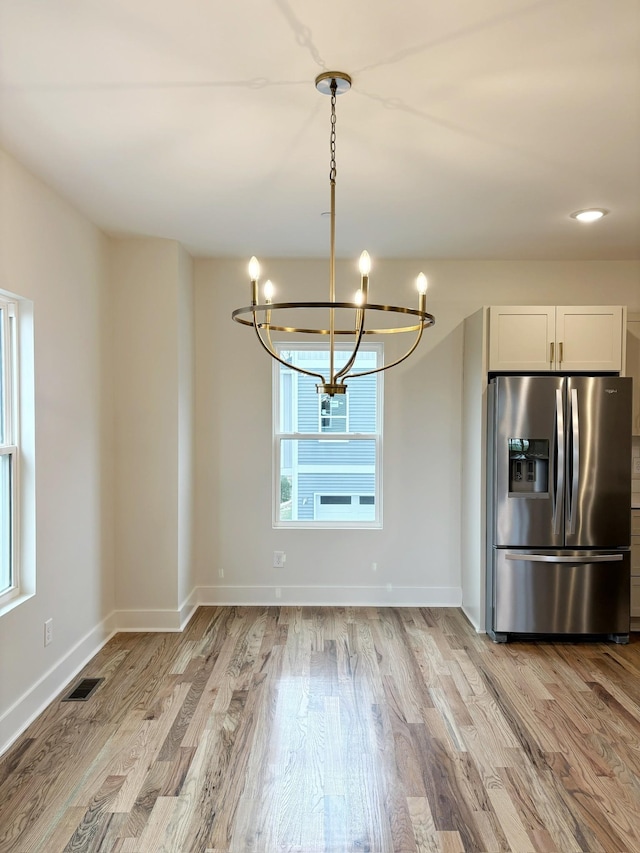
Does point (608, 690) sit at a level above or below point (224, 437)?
below

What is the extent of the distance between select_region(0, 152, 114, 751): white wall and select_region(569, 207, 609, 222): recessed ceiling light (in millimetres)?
2902

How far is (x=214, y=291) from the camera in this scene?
464cm

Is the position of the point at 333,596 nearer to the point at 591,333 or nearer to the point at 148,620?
the point at 148,620

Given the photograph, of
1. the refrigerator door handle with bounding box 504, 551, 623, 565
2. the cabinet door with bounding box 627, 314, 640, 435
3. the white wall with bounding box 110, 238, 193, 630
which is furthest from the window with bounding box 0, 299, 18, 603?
the cabinet door with bounding box 627, 314, 640, 435

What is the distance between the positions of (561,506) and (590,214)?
70.7 inches

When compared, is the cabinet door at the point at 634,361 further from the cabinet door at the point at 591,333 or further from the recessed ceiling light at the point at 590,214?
the recessed ceiling light at the point at 590,214

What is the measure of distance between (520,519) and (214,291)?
2.76m

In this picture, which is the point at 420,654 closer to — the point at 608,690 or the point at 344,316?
the point at 608,690

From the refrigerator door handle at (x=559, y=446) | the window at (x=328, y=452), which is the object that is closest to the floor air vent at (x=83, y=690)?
the window at (x=328, y=452)

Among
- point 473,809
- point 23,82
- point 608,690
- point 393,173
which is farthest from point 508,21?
point 608,690

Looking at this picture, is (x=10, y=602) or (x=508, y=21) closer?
(x=508, y=21)

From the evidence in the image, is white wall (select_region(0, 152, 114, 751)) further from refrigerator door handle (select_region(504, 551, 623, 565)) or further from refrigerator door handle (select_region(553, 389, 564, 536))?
refrigerator door handle (select_region(553, 389, 564, 536))

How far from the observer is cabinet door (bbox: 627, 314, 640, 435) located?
4332 millimetres

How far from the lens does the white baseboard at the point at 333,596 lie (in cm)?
469
